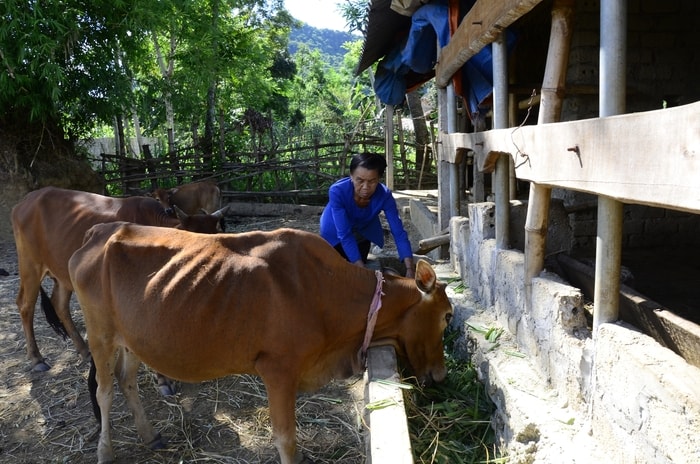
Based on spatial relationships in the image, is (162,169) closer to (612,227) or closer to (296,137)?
(296,137)

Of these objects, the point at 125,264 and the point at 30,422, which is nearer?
the point at 125,264

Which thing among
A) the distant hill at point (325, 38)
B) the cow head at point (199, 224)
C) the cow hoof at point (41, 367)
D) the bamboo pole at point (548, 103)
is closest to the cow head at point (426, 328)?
the bamboo pole at point (548, 103)

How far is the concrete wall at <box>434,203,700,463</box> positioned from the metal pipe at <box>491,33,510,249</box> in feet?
0.55

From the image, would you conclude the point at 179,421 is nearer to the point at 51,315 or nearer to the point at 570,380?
the point at 51,315

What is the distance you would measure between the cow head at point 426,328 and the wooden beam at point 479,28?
165 cm

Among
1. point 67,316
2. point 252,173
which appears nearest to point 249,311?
point 67,316

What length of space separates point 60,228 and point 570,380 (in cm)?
448

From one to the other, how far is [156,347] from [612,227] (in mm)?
2471

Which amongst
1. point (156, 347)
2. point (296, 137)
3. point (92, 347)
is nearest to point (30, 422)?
point (92, 347)

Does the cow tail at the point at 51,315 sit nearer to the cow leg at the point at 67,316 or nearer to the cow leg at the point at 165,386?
the cow leg at the point at 67,316

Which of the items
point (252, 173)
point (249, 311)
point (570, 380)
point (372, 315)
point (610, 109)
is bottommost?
point (570, 380)

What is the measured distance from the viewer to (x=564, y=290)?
2867mm

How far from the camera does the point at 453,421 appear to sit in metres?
3.36

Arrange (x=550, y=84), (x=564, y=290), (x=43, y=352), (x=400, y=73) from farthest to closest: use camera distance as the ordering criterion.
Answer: (x=400, y=73), (x=43, y=352), (x=550, y=84), (x=564, y=290)
